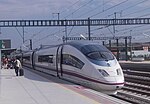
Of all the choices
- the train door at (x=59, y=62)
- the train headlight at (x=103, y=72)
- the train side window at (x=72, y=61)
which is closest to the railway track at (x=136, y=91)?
the train headlight at (x=103, y=72)

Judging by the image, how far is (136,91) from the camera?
71.2 feet

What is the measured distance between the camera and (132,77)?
93.6 ft

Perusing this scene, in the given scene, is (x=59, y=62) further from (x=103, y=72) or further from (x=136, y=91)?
(x=103, y=72)

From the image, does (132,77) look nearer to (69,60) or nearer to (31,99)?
(69,60)

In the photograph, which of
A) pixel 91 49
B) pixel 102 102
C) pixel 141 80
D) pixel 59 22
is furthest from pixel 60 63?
pixel 59 22

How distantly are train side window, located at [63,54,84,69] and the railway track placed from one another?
2.59m

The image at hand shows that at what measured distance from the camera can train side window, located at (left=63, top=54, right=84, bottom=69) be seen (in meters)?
19.2

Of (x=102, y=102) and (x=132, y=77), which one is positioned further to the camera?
(x=132, y=77)

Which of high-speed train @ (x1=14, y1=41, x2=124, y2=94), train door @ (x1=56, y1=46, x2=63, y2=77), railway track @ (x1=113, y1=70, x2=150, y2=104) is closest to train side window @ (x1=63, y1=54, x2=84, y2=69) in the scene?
high-speed train @ (x1=14, y1=41, x2=124, y2=94)

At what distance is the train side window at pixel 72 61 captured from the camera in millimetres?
19228

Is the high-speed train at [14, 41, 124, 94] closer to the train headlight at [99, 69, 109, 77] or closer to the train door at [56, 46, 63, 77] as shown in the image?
the train headlight at [99, 69, 109, 77]

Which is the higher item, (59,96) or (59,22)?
(59,22)

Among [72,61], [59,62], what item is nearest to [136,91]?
[72,61]

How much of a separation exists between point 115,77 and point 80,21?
154ft
